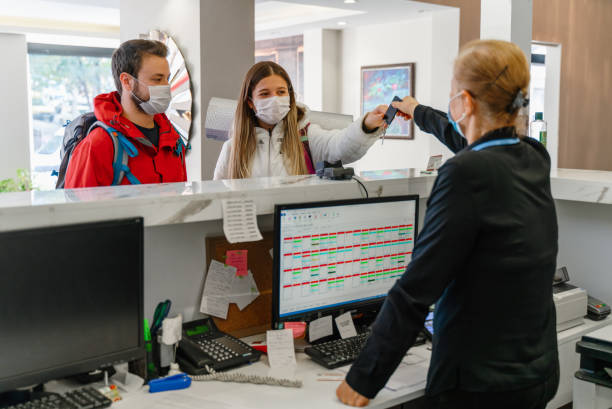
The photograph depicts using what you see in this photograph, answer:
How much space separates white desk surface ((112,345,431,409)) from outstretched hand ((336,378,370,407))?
15mm

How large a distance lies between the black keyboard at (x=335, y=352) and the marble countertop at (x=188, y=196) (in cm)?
38

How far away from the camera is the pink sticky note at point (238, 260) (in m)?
1.67

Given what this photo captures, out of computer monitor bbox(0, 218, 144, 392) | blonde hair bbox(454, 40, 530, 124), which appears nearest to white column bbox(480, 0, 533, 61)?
blonde hair bbox(454, 40, 530, 124)

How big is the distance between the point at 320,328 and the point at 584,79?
21.1ft

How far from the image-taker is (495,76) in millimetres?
1215

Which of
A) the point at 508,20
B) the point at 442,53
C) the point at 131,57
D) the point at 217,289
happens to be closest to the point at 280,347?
the point at 217,289

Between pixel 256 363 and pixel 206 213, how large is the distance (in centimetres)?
40

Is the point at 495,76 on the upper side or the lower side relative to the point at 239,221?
upper

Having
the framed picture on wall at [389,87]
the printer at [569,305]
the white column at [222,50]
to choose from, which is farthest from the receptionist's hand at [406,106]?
the framed picture on wall at [389,87]

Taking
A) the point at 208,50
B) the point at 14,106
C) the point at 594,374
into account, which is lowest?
the point at 594,374

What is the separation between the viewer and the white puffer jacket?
221 centimetres

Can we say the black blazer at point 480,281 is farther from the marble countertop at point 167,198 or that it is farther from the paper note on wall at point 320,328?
the marble countertop at point 167,198

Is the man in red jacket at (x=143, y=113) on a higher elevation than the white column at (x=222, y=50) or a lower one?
lower

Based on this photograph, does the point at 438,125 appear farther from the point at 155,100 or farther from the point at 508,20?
the point at 155,100
